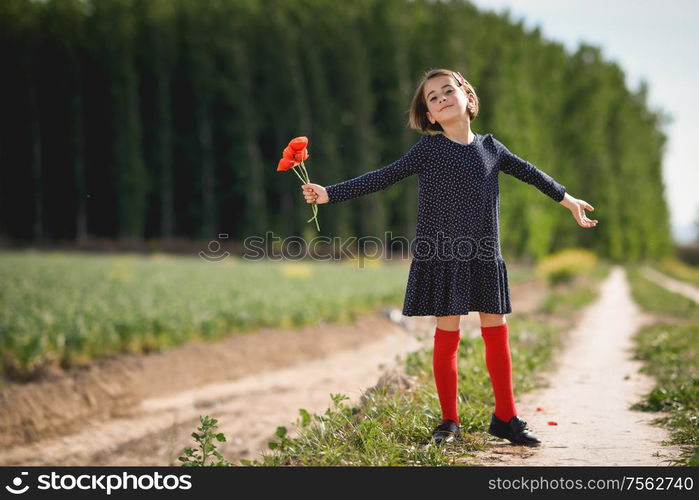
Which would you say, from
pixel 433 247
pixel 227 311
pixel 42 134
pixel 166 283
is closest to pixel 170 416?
pixel 227 311

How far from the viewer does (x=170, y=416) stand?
6.70 metres

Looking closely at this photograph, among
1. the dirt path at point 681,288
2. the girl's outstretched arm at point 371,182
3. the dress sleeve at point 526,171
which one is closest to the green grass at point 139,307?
the girl's outstretched arm at point 371,182

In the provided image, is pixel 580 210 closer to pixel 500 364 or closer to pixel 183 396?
pixel 500 364

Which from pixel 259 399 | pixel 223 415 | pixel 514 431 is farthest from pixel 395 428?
pixel 259 399

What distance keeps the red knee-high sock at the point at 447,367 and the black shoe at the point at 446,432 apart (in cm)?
3

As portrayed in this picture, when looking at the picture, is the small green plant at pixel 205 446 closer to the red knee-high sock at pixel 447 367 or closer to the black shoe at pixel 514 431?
the red knee-high sock at pixel 447 367

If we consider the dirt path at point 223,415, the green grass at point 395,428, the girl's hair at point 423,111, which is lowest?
the dirt path at point 223,415

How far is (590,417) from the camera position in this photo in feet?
12.4

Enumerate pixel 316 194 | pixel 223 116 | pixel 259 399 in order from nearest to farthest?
1. pixel 316 194
2. pixel 259 399
3. pixel 223 116

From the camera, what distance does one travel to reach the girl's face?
126 inches

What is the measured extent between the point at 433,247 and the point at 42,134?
3117 cm

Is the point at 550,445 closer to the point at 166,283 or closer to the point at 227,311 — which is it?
the point at 227,311

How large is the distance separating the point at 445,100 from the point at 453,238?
0.71 meters

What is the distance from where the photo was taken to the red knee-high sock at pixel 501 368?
327cm
